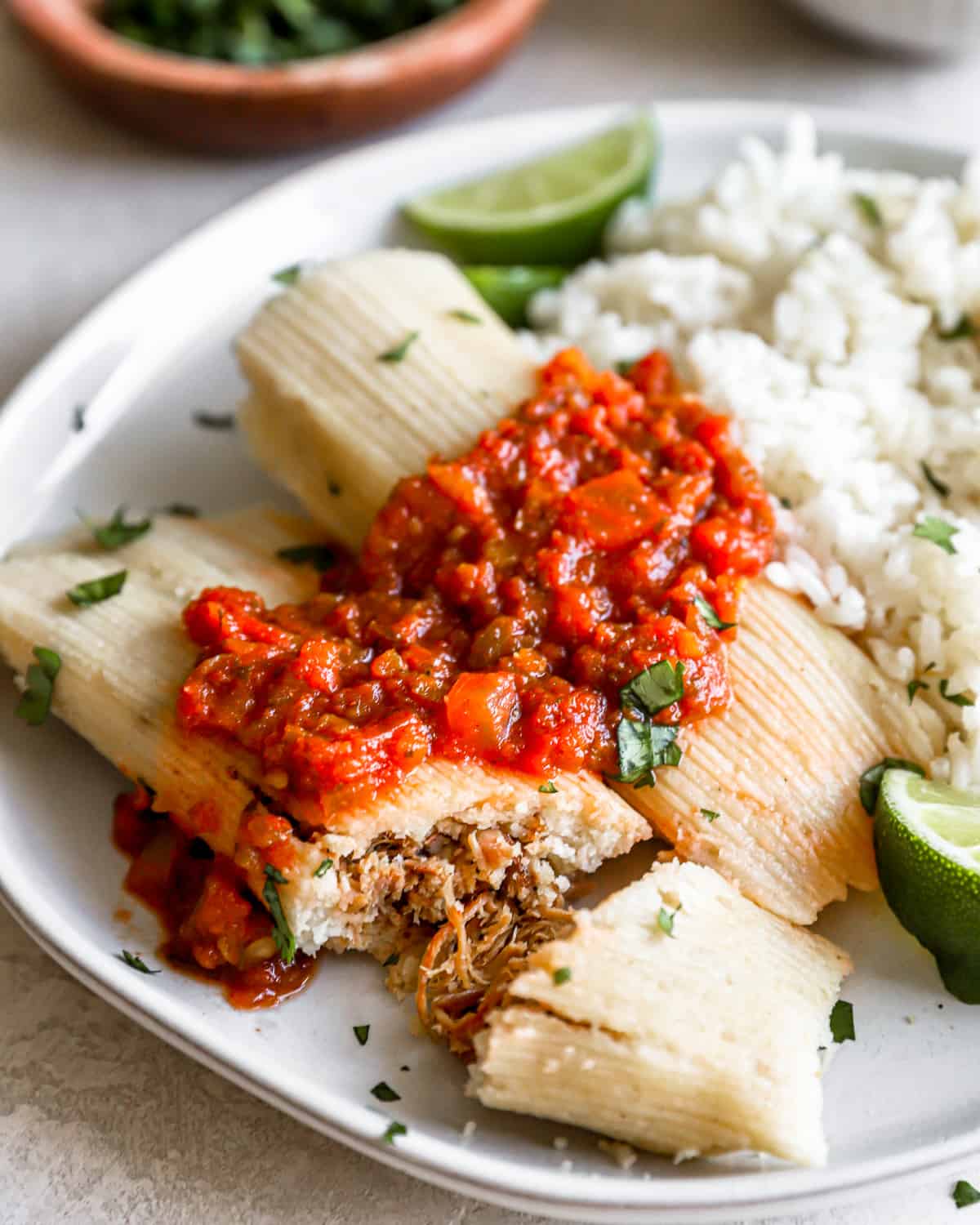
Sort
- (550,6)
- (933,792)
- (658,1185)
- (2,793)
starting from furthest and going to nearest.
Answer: (550,6) → (2,793) → (933,792) → (658,1185)

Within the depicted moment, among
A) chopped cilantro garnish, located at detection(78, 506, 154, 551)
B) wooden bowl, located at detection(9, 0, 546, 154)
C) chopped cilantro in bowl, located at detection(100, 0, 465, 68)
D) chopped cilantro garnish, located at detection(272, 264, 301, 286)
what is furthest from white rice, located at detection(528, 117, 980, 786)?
chopped cilantro in bowl, located at detection(100, 0, 465, 68)

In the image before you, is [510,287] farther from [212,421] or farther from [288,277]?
[212,421]

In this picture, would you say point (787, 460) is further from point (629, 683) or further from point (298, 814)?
point (298, 814)

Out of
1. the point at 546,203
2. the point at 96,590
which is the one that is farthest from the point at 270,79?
the point at 96,590

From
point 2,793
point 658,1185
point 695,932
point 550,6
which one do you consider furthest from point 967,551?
point 550,6

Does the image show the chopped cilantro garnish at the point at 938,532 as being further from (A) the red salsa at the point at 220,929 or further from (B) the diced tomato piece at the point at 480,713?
(A) the red salsa at the point at 220,929

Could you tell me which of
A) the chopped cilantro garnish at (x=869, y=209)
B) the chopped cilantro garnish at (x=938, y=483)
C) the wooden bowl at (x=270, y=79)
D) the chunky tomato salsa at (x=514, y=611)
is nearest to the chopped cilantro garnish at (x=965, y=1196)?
the chunky tomato salsa at (x=514, y=611)

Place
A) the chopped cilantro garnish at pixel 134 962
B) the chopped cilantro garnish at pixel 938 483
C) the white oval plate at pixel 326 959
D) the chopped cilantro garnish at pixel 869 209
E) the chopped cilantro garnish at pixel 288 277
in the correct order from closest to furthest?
1. the white oval plate at pixel 326 959
2. the chopped cilantro garnish at pixel 134 962
3. the chopped cilantro garnish at pixel 938 483
4. the chopped cilantro garnish at pixel 288 277
5. the chopped cilantro garnish at pixel 869 209
